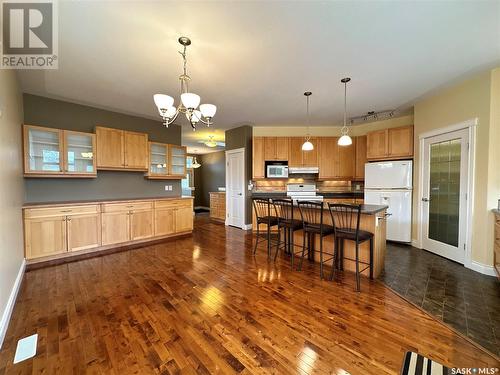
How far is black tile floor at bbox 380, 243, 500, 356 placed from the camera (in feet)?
6.23

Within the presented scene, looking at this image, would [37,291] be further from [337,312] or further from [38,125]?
[337,312]

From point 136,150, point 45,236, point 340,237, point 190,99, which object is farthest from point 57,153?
point 340,237

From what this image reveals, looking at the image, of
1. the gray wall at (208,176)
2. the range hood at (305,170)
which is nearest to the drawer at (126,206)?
the range hood at (305,170)

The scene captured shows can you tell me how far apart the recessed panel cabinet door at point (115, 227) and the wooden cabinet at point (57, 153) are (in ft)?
2.89

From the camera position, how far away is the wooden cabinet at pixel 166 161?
4855 mm

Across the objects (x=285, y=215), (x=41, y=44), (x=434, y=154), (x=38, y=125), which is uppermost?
(x=41, y=44)

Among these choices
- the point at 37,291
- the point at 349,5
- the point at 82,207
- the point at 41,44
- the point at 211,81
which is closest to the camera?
the point at 349,5

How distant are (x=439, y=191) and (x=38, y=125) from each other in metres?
7.27

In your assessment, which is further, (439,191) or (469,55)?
(439,191)

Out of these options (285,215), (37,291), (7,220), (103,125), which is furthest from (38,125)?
(285,215)

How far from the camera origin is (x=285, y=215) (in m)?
3.86

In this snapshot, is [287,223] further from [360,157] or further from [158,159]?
[158,159]

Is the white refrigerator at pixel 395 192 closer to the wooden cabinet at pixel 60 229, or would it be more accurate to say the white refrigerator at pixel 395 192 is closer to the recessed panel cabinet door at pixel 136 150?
the recessed panel cabinet door at pixel 136 150

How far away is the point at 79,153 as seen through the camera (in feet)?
12.9
